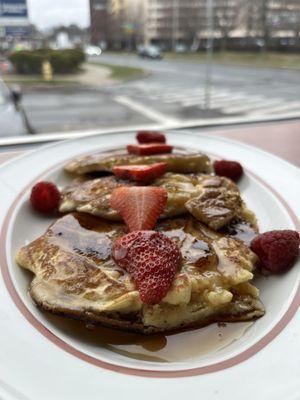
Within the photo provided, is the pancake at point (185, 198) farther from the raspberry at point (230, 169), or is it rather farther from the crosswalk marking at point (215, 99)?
the crosswalk marking at point (215, 99)

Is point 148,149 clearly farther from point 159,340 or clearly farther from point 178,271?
point 159,340

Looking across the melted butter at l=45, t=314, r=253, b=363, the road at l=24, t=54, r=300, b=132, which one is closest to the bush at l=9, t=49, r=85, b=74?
the road at l=24, t=54, r=300, b=132

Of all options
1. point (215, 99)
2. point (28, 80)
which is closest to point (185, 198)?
point (28, 80)

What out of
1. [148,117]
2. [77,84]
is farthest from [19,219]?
[77,84]

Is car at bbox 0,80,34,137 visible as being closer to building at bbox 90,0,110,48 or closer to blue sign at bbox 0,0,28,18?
blue sign at bbox 0,0,28,18

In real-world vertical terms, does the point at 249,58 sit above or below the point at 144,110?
above

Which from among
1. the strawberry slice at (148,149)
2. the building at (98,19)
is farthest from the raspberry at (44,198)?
the building at (98,19)
